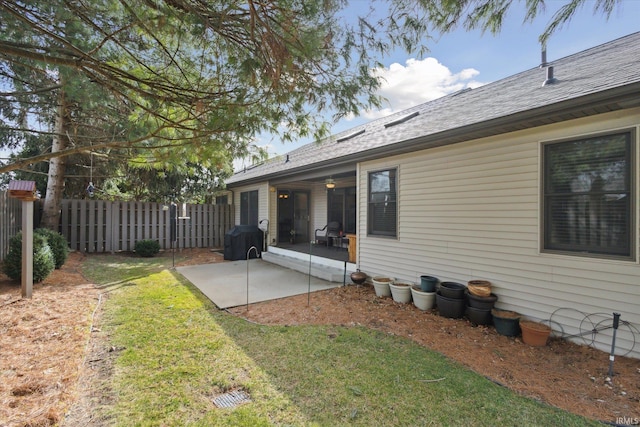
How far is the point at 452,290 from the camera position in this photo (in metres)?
4.64

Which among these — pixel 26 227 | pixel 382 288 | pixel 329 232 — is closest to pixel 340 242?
pixel 329 232

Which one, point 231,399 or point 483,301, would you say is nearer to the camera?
point 231,399

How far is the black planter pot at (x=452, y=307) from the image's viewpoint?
456 centimetres

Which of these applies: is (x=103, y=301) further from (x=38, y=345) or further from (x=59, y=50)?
(x=59, y=50)

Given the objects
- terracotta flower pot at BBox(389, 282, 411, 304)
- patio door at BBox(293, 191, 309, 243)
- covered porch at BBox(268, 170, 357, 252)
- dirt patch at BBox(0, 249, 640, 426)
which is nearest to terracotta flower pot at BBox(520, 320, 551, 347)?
dirt patch at BBox(0, 249, 640, 426)

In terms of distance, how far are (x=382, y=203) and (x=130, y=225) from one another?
31.6ft

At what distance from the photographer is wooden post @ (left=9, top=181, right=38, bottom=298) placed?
15.9ft

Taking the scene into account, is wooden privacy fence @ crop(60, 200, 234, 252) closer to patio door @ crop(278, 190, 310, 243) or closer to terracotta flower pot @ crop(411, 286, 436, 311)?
patio door @ crop(278, 190, 310, 243)

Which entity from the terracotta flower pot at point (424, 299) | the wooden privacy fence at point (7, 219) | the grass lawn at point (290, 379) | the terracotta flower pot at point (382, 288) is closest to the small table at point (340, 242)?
the terracotta flower pot at point (382, 288)

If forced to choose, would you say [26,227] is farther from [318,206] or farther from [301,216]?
[318,206]

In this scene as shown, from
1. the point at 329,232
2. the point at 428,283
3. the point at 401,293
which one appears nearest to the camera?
the point at 428,283

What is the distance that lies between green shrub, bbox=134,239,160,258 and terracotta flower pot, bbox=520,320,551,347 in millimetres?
10575

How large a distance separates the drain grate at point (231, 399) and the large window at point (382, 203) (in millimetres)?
4346

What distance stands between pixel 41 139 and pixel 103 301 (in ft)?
26.9
